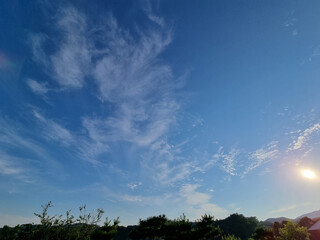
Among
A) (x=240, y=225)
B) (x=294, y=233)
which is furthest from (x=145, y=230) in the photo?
(x=240, y=225)

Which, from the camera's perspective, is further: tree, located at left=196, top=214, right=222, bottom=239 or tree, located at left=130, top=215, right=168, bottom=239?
tree, located at left=130, top=215, right=168, bottom=239

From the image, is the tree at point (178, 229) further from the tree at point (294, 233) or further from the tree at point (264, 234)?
the tree at point (264, 234)

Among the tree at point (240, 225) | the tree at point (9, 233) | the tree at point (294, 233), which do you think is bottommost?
the tree at point (9, 233)

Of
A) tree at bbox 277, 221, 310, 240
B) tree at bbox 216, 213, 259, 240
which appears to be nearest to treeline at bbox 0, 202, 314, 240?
tree at bbox 277, 221, 310, 240

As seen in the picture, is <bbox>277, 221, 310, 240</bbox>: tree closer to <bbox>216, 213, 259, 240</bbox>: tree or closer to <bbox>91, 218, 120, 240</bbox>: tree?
<bbox>91, 218, 120, 240</bbox>: tree

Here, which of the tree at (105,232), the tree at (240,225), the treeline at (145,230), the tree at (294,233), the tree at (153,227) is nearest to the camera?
the treeline at (145,230)

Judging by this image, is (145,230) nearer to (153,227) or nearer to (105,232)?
(153,227)

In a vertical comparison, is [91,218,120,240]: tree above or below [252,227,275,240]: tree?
below

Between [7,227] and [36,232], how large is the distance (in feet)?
21.2

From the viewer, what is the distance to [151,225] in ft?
113

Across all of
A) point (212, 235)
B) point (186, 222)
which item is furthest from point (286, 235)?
point (186, 222)

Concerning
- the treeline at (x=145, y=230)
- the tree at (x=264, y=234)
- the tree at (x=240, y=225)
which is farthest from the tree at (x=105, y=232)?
the tree at (x=240, y=225)

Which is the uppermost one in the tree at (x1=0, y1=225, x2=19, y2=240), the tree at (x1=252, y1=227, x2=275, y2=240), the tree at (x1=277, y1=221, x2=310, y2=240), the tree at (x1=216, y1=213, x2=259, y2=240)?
the tree at (x1=216, y1=213, x2=259, y2=240)

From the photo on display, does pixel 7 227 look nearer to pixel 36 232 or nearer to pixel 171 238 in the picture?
pixel 36 232
